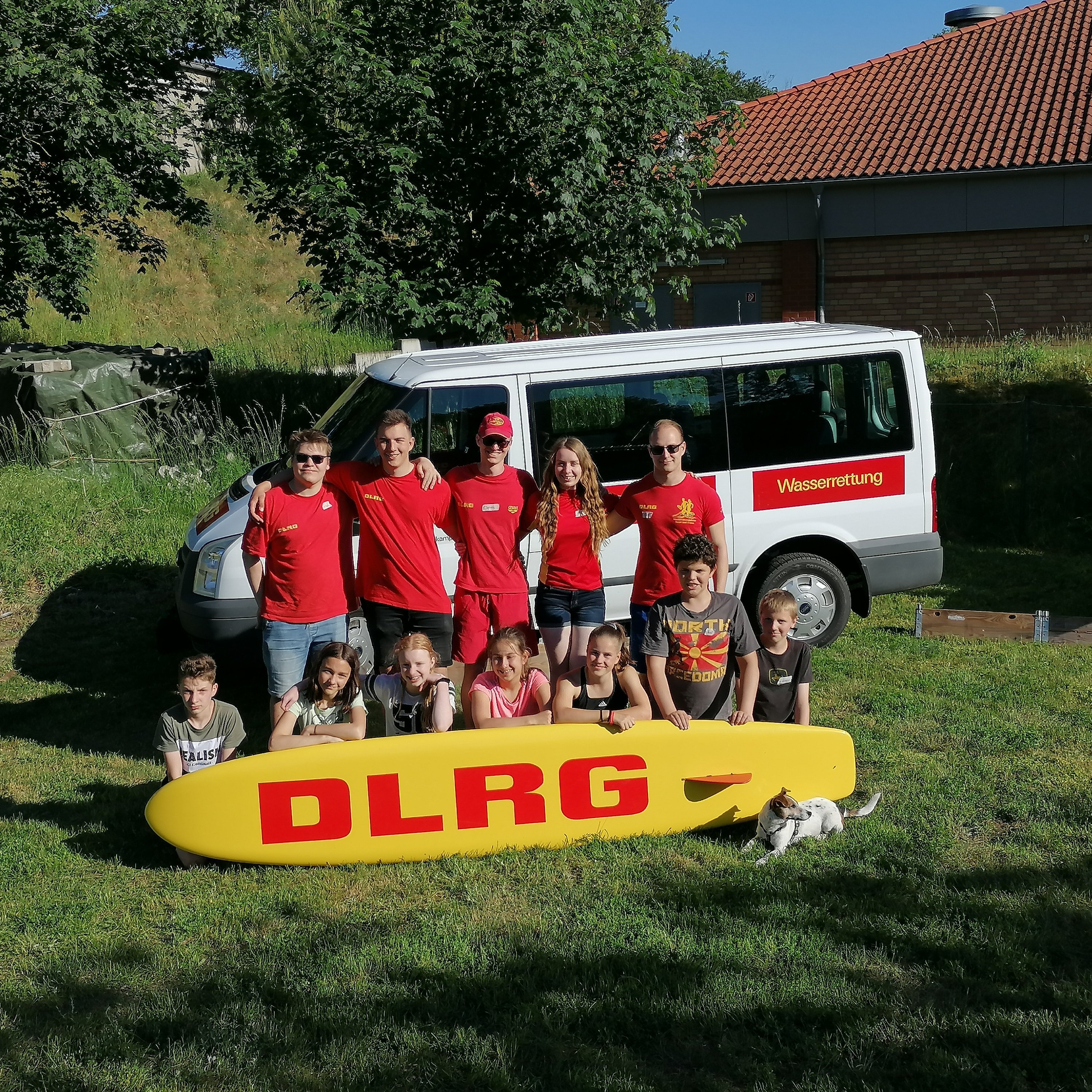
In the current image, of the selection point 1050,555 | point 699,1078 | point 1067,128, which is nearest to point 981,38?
point 1067,128

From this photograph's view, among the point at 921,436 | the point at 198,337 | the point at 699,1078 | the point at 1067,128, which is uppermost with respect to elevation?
the point at 1067,128

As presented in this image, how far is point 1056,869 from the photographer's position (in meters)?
4.78

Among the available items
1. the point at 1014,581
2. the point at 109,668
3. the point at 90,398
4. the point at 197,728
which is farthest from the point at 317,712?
the point at 90,398

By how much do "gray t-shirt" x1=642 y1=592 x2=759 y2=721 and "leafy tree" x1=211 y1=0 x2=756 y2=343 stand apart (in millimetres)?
6356

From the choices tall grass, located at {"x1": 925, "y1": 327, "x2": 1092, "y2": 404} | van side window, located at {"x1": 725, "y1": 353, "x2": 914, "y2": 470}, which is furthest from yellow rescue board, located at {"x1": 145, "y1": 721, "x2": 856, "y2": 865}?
tall grass, located at {"x1": 925, "y1": 327, "x2": 1092, "y2": 404}

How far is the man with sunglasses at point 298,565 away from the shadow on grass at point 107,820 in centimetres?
85

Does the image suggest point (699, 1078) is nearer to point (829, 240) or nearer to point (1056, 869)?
point (1056, 869)

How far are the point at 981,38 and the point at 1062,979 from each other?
976 inches

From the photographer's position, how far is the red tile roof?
20781mm

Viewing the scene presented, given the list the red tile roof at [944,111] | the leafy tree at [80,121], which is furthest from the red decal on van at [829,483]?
the red tile roof at [944,111]

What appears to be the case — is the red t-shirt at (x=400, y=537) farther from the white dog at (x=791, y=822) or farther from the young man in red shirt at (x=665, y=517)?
the white dog at (x=791, y=822)

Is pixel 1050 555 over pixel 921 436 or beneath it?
beneath

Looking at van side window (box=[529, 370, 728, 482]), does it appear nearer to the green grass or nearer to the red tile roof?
the green grass

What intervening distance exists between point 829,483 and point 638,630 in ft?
8.29
